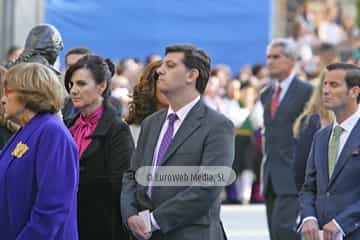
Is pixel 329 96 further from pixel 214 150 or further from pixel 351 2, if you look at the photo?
pixel 351 2

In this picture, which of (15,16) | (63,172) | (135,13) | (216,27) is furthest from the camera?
(216,27)

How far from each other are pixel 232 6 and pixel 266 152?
19.9ft

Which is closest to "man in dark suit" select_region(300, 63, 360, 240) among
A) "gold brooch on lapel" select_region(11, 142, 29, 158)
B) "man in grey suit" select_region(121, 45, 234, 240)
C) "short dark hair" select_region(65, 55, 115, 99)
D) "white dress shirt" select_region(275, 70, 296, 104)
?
"man in grey suit" select_region(121, 45, 234, 240)

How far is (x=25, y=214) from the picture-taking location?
6504mm

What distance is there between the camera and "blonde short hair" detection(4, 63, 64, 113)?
6.58m

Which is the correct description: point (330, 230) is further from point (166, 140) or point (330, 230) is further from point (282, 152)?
point (282, 152)

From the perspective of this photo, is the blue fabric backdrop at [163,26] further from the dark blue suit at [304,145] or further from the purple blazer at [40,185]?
the purple blazer at [40,185]

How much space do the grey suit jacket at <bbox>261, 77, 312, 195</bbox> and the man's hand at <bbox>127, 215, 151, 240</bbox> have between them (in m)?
4.46

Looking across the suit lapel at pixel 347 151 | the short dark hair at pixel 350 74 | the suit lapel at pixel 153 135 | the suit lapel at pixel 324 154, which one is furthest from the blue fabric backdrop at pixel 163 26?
the suit lapel at pixel 347 151

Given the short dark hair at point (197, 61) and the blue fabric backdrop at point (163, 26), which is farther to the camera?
the blue fabric backdrop at point (163, 26)

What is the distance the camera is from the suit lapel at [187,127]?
748 centimetres

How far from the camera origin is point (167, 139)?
7602 millimetres

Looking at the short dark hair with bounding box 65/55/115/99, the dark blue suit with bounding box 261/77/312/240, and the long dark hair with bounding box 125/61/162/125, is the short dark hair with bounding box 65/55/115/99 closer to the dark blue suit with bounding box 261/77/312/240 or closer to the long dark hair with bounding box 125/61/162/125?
the long dark hair with bounding box 125/61/162/125

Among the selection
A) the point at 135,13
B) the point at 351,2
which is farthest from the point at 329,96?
the point at 351,2
